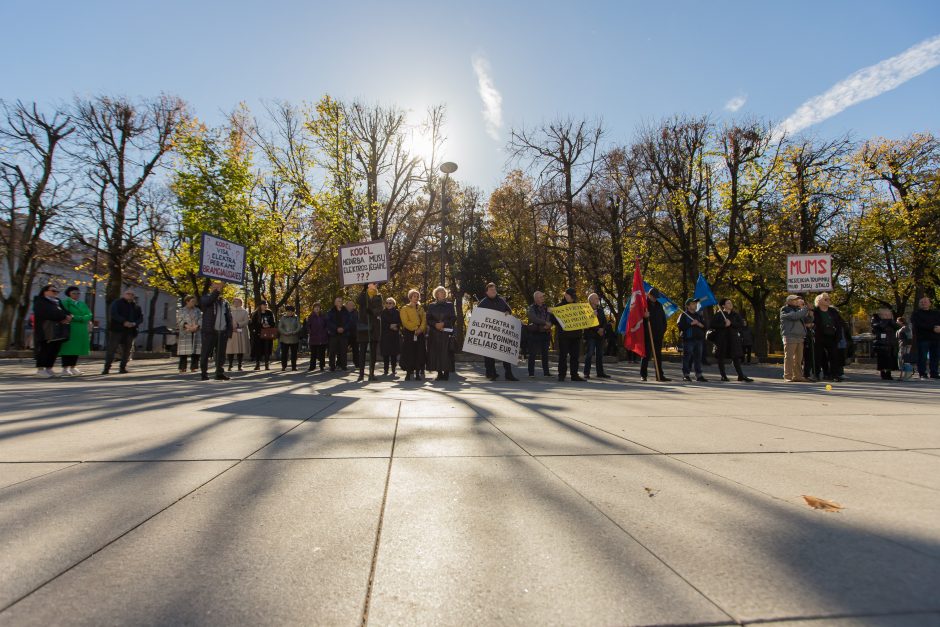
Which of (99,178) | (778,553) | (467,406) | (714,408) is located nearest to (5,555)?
(778,553)

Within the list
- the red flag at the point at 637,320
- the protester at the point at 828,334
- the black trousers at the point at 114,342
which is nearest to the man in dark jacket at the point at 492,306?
the red flag at the point at 637,320

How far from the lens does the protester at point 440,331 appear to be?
10281 mm

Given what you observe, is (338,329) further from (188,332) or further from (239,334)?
(188,332)

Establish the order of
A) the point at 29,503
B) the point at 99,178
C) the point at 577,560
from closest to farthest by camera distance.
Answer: the point at 577,560 < the point at 29,503 < the point at 99,178

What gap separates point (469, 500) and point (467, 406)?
142 inches

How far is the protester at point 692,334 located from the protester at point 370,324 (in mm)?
6732

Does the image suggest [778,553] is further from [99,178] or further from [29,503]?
[99,178]

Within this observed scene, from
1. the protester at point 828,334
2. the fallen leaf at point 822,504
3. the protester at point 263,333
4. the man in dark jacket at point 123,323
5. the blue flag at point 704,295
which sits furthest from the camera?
the protester at point 263,333

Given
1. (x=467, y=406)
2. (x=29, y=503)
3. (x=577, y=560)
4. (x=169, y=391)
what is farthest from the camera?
(x=169, y=391)

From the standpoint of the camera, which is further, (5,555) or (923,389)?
(923,389)

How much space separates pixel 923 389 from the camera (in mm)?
9203

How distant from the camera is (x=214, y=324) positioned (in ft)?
33.1

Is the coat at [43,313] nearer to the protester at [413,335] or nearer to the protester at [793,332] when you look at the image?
the protester at [413,335]

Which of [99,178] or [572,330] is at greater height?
[99,178]
